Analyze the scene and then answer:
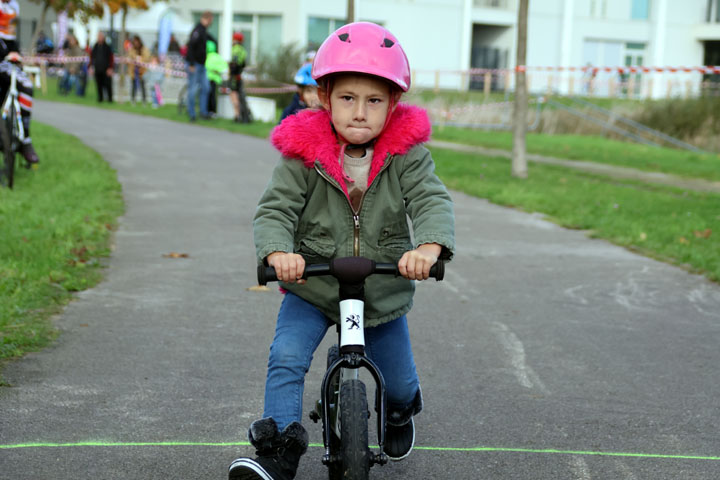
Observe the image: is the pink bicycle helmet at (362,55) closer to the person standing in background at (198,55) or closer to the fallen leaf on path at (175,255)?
the fallen leaf on path at (175,255)

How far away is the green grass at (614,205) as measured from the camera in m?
9.54

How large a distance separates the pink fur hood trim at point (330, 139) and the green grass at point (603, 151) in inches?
543

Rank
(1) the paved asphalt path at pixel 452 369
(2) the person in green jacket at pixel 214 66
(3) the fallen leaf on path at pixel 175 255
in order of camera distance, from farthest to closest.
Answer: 1. (2) the person in green jacket at pixel 214 66
2. (3) the fallen leaf on path at pixel 175 255
3. (1) the paved asphalt path at pixel 452 369

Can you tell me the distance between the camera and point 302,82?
8391mm

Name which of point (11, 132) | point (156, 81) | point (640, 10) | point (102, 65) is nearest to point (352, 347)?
point (11, 132)

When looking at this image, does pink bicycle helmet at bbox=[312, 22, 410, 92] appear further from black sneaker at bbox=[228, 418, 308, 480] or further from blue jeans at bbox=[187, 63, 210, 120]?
blue jeans at bbox=[187, 63, 210, 120]

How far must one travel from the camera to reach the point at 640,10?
171 feet

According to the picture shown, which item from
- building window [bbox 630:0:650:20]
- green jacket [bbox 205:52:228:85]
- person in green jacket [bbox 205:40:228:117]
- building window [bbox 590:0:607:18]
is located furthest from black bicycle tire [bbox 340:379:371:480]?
building window [bbox 630:0:650:20]

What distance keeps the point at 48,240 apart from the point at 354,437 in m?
5.79

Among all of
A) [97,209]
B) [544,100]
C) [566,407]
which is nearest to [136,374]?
[566,407]

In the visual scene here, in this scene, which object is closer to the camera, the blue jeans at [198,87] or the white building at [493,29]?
the blue jeans at [198,87]

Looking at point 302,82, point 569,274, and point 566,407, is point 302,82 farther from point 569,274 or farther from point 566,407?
point 566,407

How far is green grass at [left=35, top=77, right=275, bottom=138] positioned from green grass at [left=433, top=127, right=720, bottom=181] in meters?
4.17

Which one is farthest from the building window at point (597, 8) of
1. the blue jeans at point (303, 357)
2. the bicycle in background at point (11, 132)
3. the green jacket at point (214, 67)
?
the blue jeans at point (303, 357)
